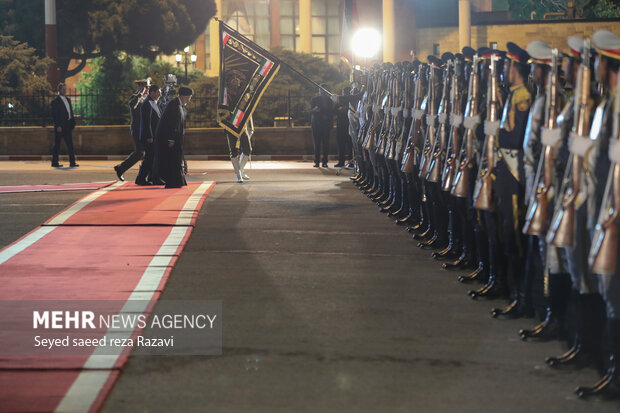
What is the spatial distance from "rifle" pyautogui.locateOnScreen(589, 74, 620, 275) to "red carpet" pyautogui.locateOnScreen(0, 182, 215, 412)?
2740 mm

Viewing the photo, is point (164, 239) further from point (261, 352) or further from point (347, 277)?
point (261, 352)

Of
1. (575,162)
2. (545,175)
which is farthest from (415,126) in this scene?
(575,162)

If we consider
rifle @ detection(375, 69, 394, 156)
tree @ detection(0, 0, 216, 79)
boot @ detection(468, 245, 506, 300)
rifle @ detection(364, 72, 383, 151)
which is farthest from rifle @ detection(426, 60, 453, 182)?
tree @ detection(0, 0, 216, 79)

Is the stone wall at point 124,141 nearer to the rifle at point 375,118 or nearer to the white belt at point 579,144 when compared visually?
the rifle at point 375,118

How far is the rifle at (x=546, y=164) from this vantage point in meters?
6.53

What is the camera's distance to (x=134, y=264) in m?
9.88

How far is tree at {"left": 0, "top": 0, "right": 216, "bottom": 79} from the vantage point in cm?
4312

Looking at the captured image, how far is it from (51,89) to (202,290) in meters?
28.3

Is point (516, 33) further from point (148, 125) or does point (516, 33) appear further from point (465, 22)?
point (148, 125)

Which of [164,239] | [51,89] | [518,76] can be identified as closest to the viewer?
[518,76]

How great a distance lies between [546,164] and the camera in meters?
6.55

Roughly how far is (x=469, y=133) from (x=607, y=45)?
3.16 metres

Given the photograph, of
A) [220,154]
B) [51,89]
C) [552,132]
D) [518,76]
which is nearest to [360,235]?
[518,76]

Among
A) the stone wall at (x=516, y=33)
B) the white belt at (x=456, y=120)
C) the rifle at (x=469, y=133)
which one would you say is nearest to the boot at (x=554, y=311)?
the rifle at (x=469, y=133)
